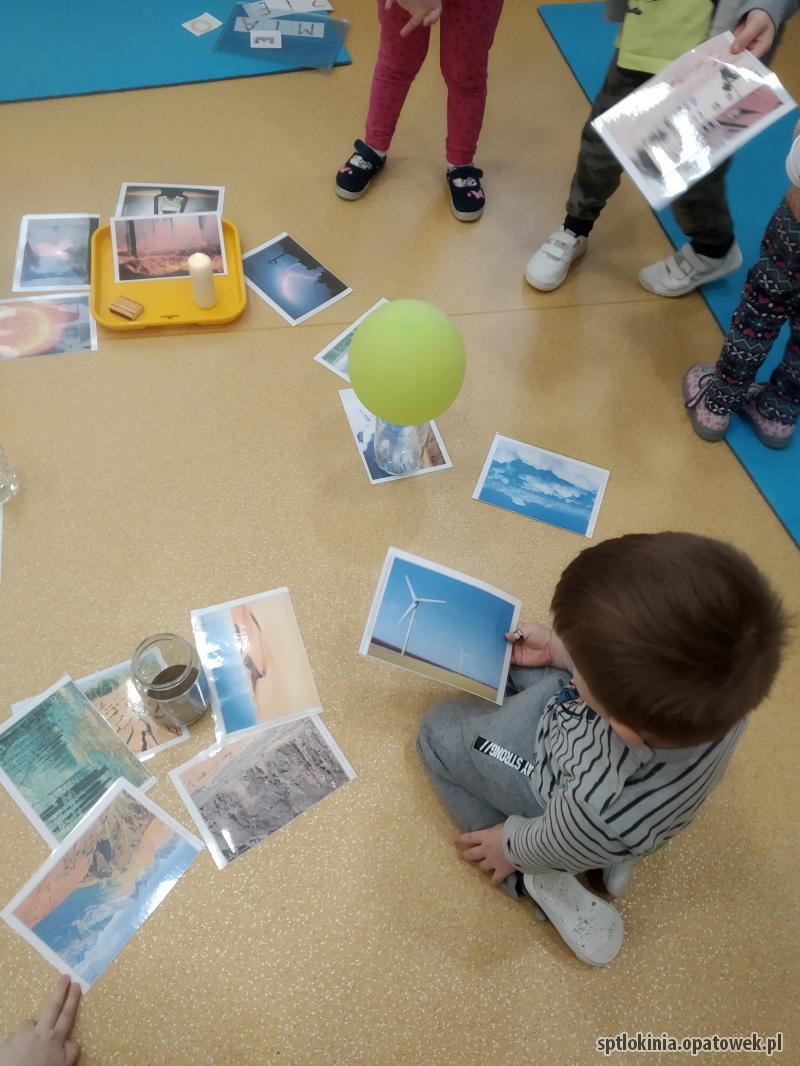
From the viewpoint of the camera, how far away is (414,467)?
144 cm

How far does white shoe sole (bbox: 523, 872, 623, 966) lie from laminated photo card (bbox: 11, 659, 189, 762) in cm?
57

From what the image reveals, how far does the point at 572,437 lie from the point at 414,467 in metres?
0.34

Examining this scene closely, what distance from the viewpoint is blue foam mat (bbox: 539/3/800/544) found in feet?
4.87

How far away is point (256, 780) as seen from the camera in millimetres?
1121

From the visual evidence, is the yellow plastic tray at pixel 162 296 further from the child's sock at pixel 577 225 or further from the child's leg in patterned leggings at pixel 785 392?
the child's leg in patterned leggings at pixel 785 392

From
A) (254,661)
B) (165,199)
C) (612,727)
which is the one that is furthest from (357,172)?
(612,727)

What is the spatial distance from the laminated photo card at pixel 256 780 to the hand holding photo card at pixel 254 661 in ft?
0.09

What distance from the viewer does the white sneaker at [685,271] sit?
170cm

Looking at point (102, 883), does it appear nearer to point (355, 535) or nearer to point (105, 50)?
point (355, 535)

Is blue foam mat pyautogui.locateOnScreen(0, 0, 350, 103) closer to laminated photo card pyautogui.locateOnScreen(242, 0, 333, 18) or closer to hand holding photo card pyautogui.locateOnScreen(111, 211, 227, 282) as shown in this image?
laminated photo card pyautogui.locateOnScreen(242, 0, 333, 18)

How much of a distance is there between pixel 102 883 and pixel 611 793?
0.72 meters

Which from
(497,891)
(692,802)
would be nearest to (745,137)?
(692,802)

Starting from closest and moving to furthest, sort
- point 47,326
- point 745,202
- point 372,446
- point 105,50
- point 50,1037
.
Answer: point 50,1037 < point 372,446 < point 47,326 < point 745,202 < point 105,50

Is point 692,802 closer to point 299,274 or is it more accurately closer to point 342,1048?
point 342,1048
